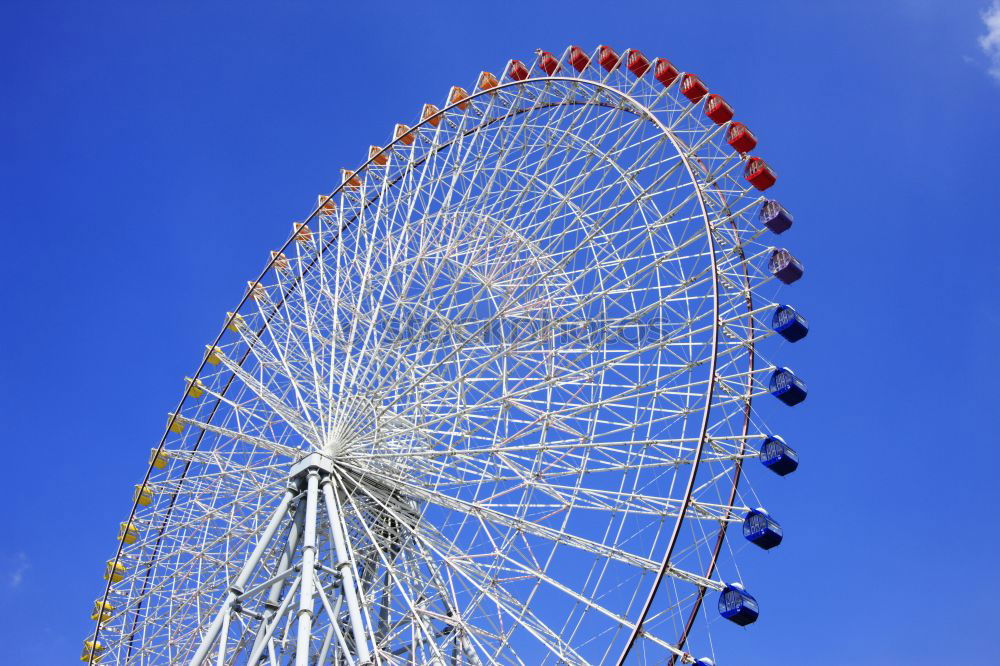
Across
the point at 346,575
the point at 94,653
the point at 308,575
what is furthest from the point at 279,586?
the point at 94,653

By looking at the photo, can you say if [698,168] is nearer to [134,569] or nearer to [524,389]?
[524,389]

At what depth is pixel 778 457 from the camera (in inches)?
885

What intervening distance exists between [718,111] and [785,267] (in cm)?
392

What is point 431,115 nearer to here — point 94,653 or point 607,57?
point 607,57

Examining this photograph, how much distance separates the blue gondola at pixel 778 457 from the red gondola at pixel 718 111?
7411mm

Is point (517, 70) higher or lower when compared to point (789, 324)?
higher

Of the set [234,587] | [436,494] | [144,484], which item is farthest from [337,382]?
[144,484]

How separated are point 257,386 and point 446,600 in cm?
799

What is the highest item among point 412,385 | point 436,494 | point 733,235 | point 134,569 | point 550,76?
point 550,76

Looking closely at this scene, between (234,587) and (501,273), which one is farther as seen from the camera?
(501,273)

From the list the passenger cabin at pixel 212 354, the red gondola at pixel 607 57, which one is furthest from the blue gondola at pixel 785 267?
the passenger cabin at pixel 212 354

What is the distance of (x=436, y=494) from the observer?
78.9ft

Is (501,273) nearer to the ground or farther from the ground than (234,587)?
farther from the ground

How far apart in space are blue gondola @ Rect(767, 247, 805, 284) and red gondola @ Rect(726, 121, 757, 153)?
8.01 feet
